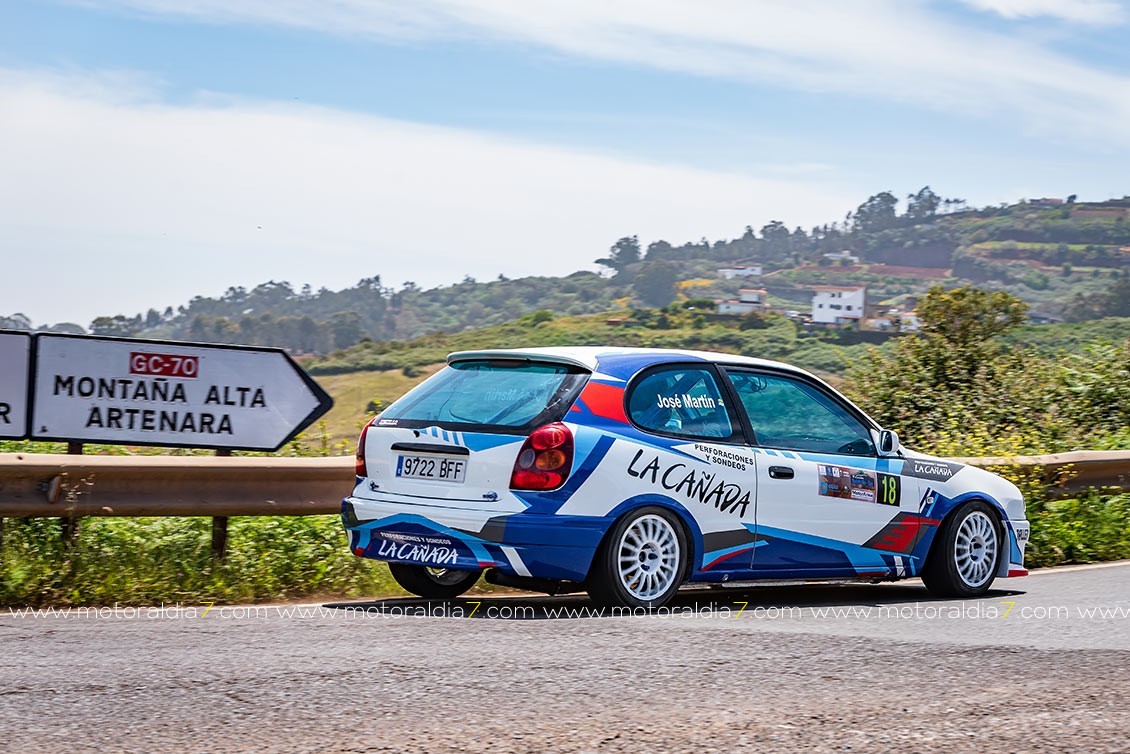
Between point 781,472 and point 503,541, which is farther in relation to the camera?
point 781,472

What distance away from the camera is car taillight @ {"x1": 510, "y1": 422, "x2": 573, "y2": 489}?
680 centimetres

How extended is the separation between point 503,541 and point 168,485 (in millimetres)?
2306

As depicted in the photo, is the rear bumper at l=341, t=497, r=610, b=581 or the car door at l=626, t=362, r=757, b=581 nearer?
the rear bumper at l=341, t=497, r=610, b=581

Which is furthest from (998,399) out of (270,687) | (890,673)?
(270,687)

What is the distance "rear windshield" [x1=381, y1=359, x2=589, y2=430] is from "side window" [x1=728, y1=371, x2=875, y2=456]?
1.25 meters

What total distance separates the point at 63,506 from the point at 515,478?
268 cm

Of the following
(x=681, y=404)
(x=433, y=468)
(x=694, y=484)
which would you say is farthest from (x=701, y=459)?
(x=433, y=468)

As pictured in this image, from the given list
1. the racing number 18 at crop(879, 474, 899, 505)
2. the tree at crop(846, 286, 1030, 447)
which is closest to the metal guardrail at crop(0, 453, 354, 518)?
the racing number 18 at crop(879, 474, 899, 505)

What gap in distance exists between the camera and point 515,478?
6828 mm

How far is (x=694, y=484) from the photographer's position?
23.9 ft

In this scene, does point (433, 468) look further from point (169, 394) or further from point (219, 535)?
point (169, 394)

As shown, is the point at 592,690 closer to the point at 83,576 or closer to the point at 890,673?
the point at 890,673

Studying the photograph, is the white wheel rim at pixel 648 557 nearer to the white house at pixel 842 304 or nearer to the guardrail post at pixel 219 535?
the guardrail post at pixel 219 535

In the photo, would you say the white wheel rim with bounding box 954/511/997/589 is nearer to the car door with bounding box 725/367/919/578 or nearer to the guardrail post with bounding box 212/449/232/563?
the car door with bounding box 725/367/919/578
